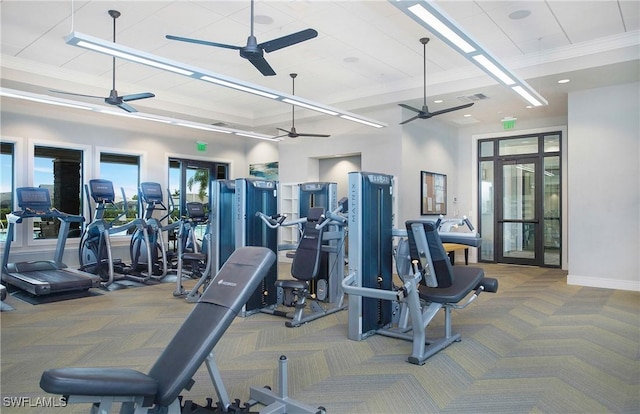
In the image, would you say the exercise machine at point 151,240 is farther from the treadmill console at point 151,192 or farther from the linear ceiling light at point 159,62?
the linear ceiling light at point 159,62

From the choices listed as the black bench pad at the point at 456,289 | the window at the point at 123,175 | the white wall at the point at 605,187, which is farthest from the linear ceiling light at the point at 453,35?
the window at the point at 123,175

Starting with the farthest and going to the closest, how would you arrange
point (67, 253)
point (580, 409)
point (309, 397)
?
1. point (67, 253)
2. point (309, 397)
3. point (580, 409)

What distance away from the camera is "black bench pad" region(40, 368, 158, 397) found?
1.61 m

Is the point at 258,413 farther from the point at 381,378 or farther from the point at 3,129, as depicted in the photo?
the point at 3,129

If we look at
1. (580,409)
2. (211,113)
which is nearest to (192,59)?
(211,113)

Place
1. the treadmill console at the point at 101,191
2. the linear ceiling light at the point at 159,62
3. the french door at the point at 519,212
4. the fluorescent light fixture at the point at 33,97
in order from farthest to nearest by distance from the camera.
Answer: the french door at the point at 519,212
the treadmill console at the point at 101,191
the fluorescent light fixture at the point at 33,97
the linear ceiling light at the point at 159,62

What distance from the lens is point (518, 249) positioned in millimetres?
8781

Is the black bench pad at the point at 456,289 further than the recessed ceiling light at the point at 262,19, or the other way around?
the recessed ceiling light at the point at 262,19

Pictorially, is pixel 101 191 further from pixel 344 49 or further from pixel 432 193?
pixel 432 193

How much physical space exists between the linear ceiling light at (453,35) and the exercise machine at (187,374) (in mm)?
2170

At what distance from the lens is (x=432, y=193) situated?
8609mm

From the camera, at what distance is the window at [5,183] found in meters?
7.38

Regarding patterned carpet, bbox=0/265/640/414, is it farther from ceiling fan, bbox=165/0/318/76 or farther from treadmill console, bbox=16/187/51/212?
ceiling fan, bbox=165/0/318/76

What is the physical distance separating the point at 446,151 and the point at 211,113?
507 centimetres
